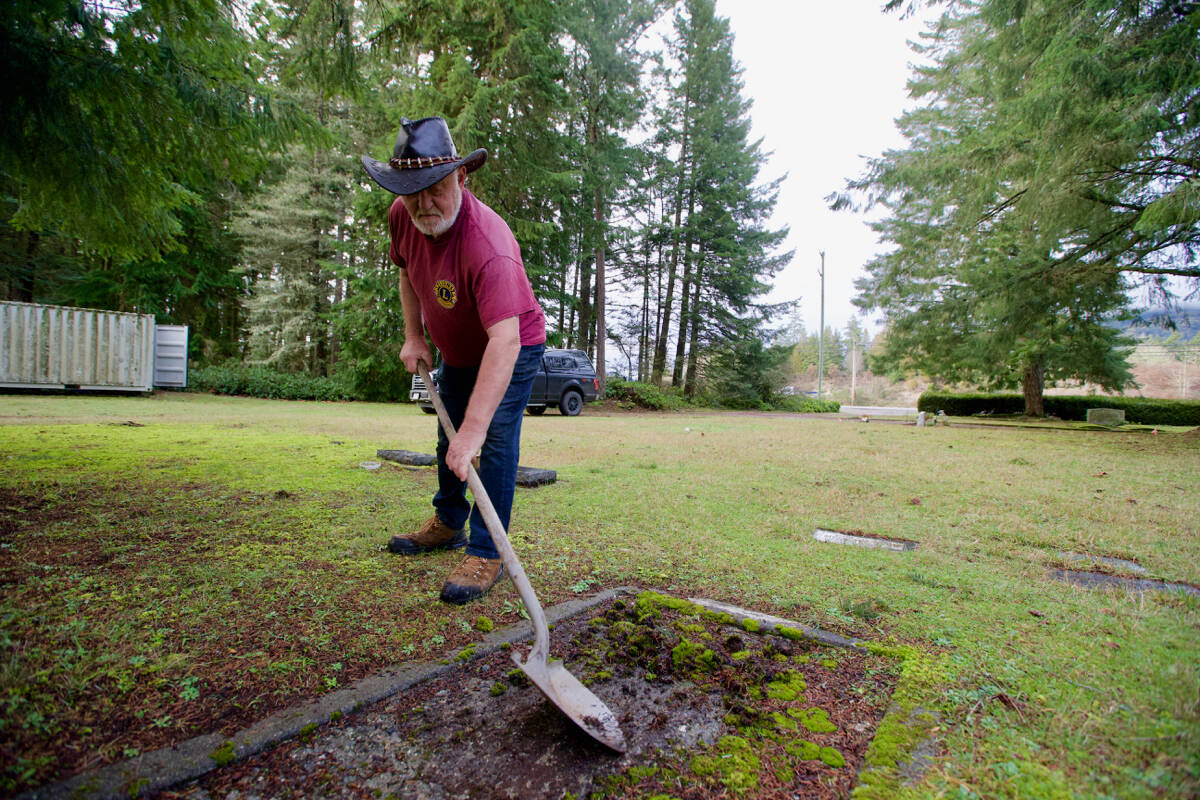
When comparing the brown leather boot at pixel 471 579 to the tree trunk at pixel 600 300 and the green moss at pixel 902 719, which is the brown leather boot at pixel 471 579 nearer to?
the green moss at pixel 902 719

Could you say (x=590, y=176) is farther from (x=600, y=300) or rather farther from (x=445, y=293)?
(x=445, y=293)

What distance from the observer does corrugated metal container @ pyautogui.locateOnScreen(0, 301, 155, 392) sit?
1191 cm

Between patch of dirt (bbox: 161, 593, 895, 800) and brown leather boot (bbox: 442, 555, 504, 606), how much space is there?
0.41 m

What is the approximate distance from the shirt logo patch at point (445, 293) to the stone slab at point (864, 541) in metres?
2.19

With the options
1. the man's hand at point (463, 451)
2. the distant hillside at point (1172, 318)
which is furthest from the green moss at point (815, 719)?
the distant hillside at point (1172, 318)

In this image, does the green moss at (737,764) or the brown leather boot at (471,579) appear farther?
the brown leather boot at (471,579)

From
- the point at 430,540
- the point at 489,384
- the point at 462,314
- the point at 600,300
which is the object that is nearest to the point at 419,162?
the point at 462,314

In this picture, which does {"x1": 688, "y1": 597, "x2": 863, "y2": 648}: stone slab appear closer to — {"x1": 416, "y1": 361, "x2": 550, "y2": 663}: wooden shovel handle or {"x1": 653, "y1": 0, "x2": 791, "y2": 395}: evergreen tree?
{"x1": 416, "y1": 361, "x2": 550, "y2": 663}: wooden shovel handle

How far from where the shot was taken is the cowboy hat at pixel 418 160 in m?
1.85

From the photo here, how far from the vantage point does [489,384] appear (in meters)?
1.86

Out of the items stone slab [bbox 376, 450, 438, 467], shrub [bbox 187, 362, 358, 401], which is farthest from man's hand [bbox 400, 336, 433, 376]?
shrub [bbox 187, 362, 358, 401]

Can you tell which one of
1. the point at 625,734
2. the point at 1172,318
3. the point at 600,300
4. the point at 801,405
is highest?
the point at 600,300

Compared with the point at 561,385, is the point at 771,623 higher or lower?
lower

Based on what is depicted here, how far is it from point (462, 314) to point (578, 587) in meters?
1.17
